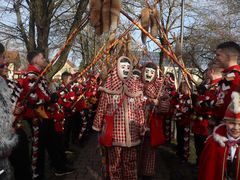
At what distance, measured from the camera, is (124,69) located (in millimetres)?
4879

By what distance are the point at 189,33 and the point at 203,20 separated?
2110 mm

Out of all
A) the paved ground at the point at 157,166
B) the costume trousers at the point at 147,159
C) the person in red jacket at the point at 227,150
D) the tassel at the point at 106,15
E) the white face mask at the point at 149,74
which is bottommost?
the paved ground at the point at 157,166

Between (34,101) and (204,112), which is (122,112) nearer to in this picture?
(34,101)

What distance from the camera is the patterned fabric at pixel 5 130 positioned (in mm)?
2550

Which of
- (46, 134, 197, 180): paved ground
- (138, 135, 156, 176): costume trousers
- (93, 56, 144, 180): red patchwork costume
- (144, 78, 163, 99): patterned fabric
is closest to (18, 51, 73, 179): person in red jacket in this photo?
(46, 134, 197, 180): paved ground

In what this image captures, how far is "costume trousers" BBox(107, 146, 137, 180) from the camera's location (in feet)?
15.8

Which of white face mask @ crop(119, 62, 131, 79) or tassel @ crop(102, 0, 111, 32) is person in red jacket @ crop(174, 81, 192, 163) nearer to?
white face mask @ crop(119, 62, 131, 79)

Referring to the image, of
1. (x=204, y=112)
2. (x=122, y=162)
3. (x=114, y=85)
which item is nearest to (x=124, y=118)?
(x=114, y=85)

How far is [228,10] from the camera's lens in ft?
56.4

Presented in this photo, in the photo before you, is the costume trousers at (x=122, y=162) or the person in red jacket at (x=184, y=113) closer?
the costume trousers at (x=122, y=162)

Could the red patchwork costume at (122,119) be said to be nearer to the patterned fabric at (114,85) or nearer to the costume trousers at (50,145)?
the patterned fabric at (114,85)

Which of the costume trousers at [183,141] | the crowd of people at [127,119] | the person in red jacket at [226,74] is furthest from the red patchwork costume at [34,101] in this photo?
the costume trousers at [183,141]

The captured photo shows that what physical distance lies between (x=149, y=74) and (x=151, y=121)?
933 millimetres

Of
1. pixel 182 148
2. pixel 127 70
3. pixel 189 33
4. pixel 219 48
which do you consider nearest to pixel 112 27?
pixel 127 70
